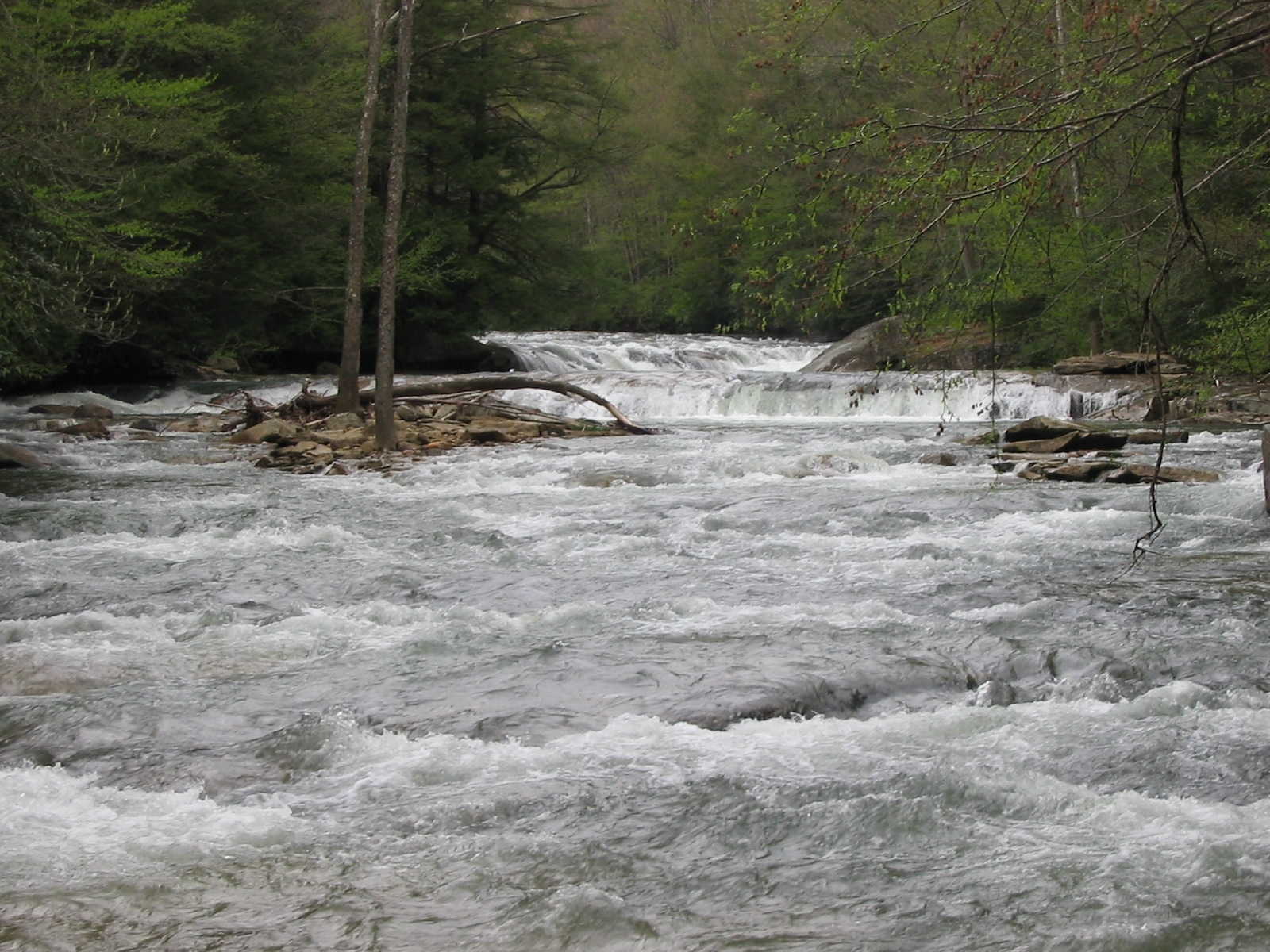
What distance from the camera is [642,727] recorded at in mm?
5715

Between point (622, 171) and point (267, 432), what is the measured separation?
1955cm

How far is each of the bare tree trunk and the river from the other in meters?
4.57

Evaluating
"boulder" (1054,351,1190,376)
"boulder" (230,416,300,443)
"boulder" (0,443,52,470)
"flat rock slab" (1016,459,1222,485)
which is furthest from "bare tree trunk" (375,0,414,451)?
"boulder" (1054,351,1190,376)

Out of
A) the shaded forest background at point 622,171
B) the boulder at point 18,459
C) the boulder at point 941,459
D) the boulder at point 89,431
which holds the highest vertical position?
the shaded forest background at point 622,171

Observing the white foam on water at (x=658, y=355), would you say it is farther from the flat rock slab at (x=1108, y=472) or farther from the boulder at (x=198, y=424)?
the flat rock slab at (x=1108, y=472)

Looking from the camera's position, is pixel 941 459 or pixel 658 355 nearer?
pixel 941 459

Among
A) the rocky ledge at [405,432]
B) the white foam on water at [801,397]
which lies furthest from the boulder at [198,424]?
the white foam on water at [801,397]

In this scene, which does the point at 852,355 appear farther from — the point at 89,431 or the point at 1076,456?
the point at 89,431

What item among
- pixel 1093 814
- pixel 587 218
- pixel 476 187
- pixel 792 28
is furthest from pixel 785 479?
pixel 587 218

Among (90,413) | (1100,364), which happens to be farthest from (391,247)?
(1100,364)

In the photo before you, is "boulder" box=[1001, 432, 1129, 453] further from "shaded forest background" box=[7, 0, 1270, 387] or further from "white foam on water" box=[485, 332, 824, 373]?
"white foam on water" box=[485, 332, 824, 373]

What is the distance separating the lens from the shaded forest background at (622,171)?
5.50 meters

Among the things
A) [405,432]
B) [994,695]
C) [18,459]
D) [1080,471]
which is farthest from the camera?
[405,432]

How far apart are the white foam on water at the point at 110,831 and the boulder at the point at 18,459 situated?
11.0 meters
